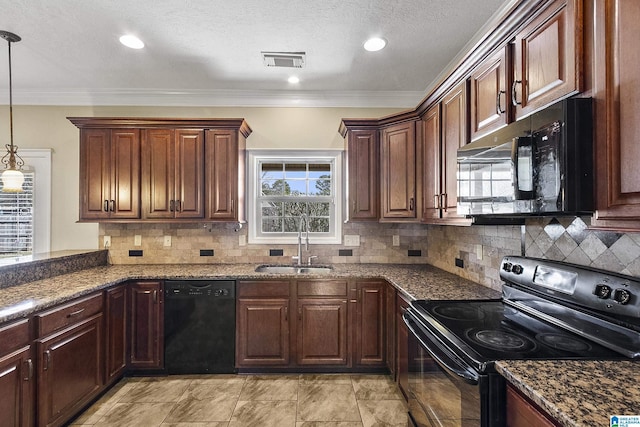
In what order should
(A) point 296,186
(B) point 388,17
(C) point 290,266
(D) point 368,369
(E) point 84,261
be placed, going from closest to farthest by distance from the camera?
1. (B) point 388,17
2. (D) point 368,369
3. (E) point 84,261
4. (C) point 290,266
5. (A) point 296,186

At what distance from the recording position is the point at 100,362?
2.47 m

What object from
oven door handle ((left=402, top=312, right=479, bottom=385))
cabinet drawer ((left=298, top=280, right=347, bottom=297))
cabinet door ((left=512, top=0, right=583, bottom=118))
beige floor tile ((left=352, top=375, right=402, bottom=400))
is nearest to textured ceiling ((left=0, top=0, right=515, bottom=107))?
cabinet door ((left=512, top=0, right=583, bottom=118))

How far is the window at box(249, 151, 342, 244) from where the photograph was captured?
3.61 meters

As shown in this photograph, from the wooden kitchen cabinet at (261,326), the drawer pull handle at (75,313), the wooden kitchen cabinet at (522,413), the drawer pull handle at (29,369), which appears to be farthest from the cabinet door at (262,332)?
the wooden kitchen cabinet at (522,413)

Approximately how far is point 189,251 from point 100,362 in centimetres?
126

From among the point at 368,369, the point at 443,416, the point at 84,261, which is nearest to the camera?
the point at 443,416

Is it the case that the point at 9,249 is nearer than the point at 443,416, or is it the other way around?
the point at 443,416

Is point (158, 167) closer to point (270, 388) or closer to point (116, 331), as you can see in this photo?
point (116, 331)

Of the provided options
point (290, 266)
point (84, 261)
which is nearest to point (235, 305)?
point (290, 266)

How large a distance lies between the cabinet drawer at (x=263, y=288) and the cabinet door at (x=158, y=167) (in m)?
1.06

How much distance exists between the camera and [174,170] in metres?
3.13

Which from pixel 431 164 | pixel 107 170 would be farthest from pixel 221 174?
pixel 431 164

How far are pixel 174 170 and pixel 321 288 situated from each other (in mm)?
1819

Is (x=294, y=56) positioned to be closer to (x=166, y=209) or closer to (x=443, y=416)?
(x=166, y=209)
